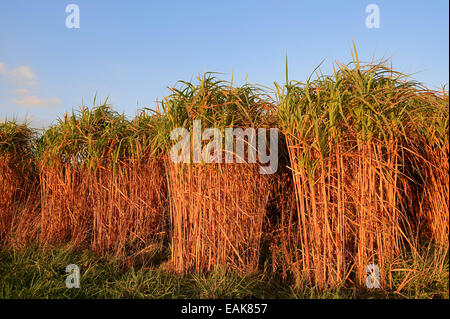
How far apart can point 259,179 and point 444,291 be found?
1655mm

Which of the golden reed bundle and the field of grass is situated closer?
the field of grass

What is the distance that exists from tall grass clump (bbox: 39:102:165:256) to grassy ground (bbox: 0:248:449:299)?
0.61 meters

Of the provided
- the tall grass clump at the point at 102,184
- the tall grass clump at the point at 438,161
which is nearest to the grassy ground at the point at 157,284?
the tall grass clump at the point at 438,161

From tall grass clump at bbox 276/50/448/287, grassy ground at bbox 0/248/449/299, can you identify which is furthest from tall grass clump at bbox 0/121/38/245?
tall grass clump at bbox 276/50/448/287

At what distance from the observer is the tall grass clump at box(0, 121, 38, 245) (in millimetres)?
4244

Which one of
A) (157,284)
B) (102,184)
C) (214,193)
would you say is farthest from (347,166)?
(102,184)

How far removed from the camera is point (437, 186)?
260 cm

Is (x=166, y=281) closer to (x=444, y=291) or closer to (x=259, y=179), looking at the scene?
(x=259, y=179)

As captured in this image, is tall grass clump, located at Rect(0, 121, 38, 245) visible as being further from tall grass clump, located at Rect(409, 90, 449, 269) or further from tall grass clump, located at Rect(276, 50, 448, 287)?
tall grass clump, located at Rect(409, 90, 449, 269)

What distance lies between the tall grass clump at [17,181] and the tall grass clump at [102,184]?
429 mm

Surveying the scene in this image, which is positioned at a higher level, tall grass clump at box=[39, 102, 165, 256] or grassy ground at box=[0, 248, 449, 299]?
tall grass clump at box=[39, 102, 165, 256]

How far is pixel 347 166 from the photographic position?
2.58 meters

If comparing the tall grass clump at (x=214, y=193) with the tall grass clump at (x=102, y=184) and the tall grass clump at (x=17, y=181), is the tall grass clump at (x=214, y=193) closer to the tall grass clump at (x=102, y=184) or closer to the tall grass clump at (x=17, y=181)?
the tall grass clump at (x=102, y=184)
